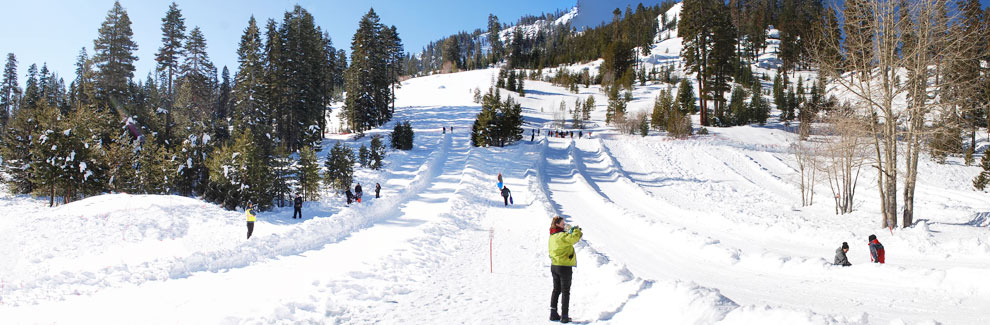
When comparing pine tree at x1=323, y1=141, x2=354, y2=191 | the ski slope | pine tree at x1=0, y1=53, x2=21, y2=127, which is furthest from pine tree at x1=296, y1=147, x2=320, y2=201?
pine tree at x1=0, y1=53, x2=21, y2=127

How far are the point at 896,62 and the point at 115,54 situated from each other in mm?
57333

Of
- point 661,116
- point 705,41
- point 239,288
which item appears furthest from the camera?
point 661,116

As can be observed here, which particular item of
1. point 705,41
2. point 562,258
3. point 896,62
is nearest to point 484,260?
point 562,258

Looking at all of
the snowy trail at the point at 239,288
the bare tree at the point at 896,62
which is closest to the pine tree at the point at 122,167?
the snowy trail at the point at 239,288

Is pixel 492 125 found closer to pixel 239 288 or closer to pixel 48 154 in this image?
pixel 48 154

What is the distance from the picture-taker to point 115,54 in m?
42.8

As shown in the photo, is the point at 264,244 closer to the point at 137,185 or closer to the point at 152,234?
the point at 152,234

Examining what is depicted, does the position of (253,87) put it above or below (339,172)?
above

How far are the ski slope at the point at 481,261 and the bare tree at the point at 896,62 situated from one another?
278 centimetres

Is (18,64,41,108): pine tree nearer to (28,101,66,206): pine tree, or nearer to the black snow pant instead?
(28,101,66,206): pine tree

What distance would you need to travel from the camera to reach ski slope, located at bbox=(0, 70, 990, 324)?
7441mm

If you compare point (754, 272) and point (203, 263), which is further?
point (203, 263)

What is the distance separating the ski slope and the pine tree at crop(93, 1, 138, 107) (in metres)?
15.0

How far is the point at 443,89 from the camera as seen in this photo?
98312 millimetres
